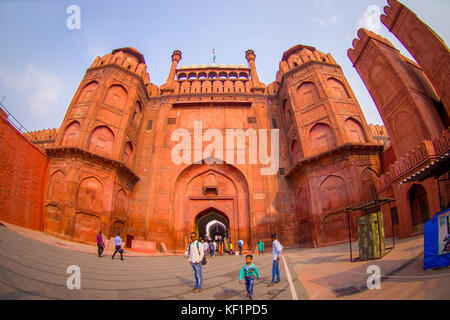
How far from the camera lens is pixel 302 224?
17.2 meters

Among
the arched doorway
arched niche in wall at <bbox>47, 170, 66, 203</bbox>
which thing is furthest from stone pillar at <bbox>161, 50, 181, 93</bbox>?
the arched doorway

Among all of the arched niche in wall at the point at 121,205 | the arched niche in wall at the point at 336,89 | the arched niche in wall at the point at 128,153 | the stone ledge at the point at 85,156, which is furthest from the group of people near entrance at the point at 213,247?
the arched niche in wall at the point at 336,89

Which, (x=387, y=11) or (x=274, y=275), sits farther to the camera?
(x=387, y=11)

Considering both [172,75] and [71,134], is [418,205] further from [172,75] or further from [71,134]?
[172,75]

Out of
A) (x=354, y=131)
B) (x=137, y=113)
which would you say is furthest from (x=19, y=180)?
(x=354, y=131)

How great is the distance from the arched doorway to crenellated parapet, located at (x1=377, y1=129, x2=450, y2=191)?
2.69 feet

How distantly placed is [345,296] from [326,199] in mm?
12451

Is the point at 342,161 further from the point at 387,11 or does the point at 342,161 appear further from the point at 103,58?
the point at 103,58

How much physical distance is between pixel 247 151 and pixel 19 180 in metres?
14.8

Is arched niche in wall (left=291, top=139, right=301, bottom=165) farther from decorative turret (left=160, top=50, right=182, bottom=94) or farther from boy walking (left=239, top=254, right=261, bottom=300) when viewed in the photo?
boy walking (left=239, top=254, right=261, bottom=300)

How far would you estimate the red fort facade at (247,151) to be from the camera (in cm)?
1218

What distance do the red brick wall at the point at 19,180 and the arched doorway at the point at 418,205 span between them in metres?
18.8

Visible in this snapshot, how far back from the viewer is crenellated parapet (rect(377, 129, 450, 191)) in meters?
9.30
